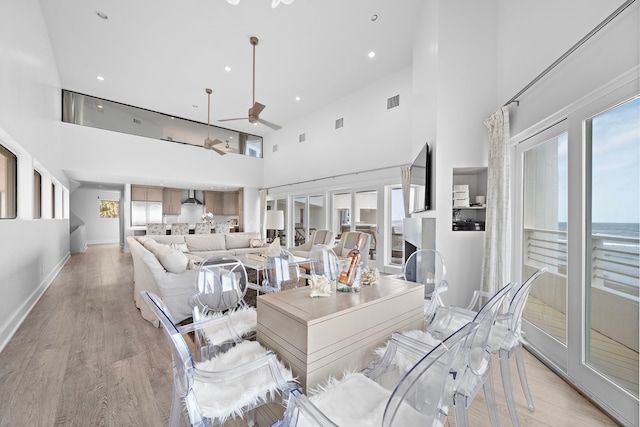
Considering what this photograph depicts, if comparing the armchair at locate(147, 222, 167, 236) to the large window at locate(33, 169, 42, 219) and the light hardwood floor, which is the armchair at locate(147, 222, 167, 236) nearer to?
the large window at locate(33, 169, 42, 219)

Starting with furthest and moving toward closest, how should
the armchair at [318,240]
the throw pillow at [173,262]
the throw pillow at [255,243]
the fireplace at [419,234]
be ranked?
the throw pillow at [255,243] < the armchair at [318,240] < the fireplace at [419,234] < the throw pillow at [173,262]

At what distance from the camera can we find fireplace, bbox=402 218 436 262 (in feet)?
11.0

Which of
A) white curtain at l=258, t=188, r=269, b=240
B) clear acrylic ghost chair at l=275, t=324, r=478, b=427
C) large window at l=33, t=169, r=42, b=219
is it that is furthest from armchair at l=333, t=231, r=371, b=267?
large window at l=33, t=169, r=42, b=219

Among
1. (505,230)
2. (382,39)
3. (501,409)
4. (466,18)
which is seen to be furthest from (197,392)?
(382,39)

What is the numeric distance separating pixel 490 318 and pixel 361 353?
74 cm

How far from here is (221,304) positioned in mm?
2229

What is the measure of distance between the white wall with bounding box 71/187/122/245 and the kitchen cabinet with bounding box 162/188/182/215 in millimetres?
2950

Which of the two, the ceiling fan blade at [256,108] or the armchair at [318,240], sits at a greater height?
the ceiling fan blade at [256,108]

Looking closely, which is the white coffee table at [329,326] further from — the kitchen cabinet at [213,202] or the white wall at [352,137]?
the kitchen cabinet at [213,202]

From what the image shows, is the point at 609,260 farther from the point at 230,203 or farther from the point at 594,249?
the point at 230,203

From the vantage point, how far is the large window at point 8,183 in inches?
110

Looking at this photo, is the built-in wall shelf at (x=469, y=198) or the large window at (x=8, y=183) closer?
the large window at (x=8, y=183)

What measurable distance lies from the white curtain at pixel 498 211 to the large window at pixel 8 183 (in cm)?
531

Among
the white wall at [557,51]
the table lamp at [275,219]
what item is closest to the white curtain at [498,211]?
the white wall at [557,51]
